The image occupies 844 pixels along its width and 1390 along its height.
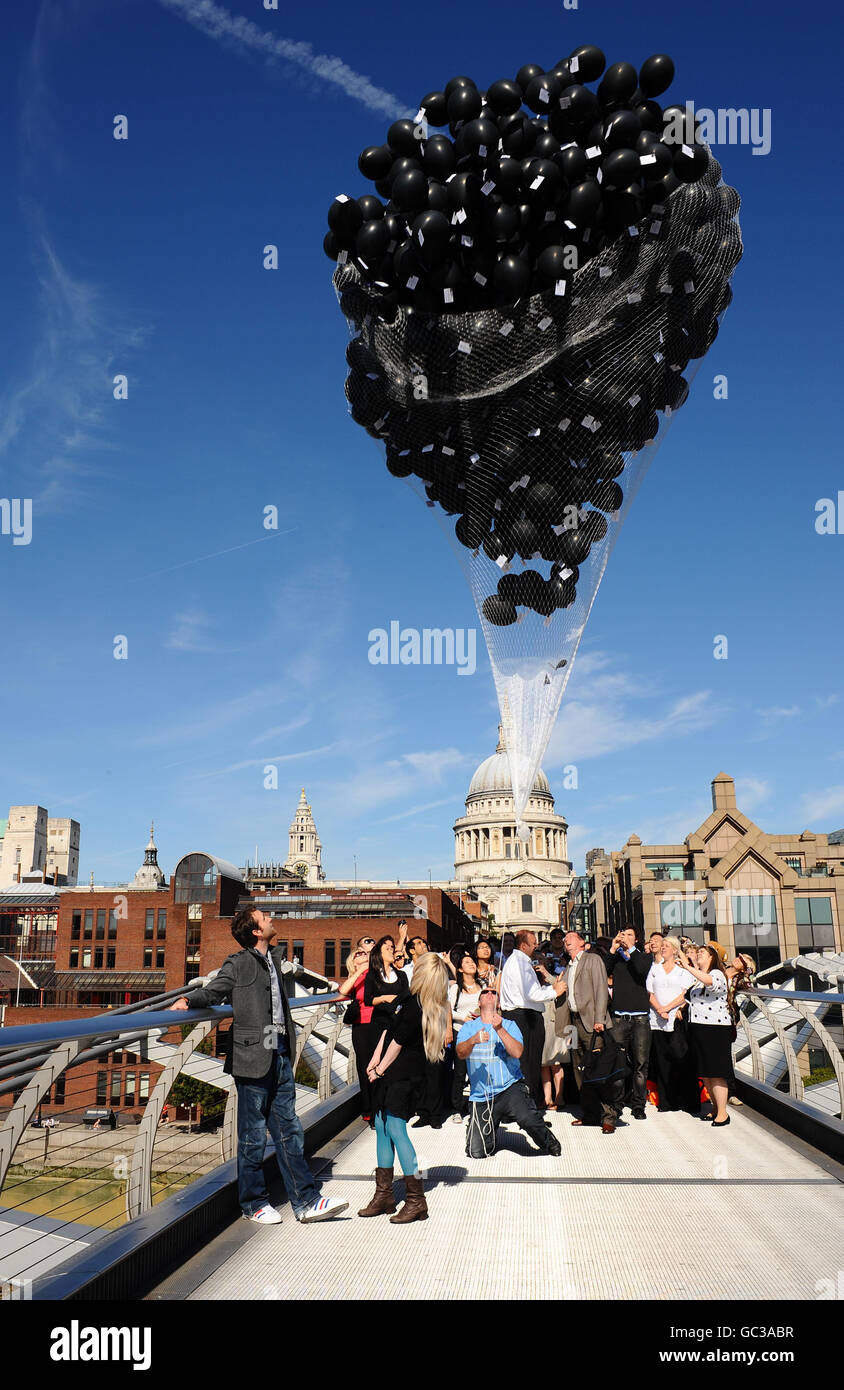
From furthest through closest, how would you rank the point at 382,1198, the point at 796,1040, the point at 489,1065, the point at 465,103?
the point at 796,1040 < the point at 465,103 < the point at 489,1065 < the point at 382,1198

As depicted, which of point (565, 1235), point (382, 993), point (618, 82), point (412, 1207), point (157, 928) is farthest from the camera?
point (157, 928)

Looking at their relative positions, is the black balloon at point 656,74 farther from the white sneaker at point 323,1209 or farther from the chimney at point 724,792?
the chimney at point 724,792

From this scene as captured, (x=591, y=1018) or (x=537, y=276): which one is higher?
(x=537, y=276)

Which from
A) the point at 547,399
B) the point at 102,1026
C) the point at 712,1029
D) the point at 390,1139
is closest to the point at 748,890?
the point at 712,1029

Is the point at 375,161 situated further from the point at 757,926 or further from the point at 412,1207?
the point at 757,926

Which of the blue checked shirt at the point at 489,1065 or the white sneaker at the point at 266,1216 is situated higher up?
the blue checked shirt at the point at 489,1065

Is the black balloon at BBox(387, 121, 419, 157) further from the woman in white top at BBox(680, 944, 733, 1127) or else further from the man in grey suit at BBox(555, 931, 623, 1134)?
the woman in white top at BBox(680, 944, 733, 1127)

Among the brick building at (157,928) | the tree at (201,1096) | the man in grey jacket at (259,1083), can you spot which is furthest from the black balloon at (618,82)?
the brick building at (157,928)

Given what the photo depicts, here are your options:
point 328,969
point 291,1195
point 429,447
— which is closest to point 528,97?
point 429,447

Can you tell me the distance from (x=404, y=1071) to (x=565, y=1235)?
1.37 metres

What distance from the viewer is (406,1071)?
6.50 metres

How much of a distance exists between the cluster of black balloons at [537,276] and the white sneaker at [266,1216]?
655cm

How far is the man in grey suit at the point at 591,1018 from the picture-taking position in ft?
31.6
